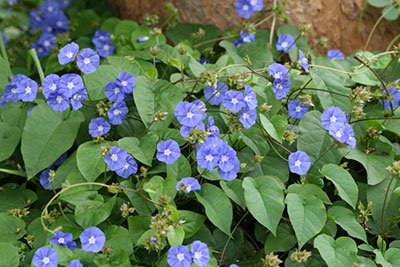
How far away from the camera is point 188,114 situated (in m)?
1.72

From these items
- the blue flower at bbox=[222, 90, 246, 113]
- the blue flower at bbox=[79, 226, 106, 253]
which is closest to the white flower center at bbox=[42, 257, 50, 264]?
the blue flower at bbox=[79, 226, 106, 253]

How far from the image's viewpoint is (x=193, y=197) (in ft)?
5.75

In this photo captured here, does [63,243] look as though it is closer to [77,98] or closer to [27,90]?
[77,98]

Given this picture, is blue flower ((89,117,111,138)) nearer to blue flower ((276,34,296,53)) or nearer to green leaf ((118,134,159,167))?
→ green leaf ((118,134,159,167))

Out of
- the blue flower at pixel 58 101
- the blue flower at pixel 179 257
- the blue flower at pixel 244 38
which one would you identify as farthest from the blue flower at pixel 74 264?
the blue flower at pixel 244 38

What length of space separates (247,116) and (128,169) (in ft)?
1.62

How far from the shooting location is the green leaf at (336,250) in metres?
1.58

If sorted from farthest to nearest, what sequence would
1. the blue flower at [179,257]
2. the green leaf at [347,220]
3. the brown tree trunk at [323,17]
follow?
the brown tree trunk at [323,17] → the green leaf at [347,220] → the blue flower at [179,257]

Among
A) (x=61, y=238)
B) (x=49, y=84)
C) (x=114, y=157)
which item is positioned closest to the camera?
(x=61, y=238)

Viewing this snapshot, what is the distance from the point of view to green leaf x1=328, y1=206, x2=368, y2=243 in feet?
5.59

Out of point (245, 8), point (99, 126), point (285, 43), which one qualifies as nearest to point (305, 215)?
point (99, 126)

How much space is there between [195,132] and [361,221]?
725 millimetres

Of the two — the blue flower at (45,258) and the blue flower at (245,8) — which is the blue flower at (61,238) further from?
the blue flower at (245,8)

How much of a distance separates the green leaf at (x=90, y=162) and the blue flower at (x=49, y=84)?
248 mm
